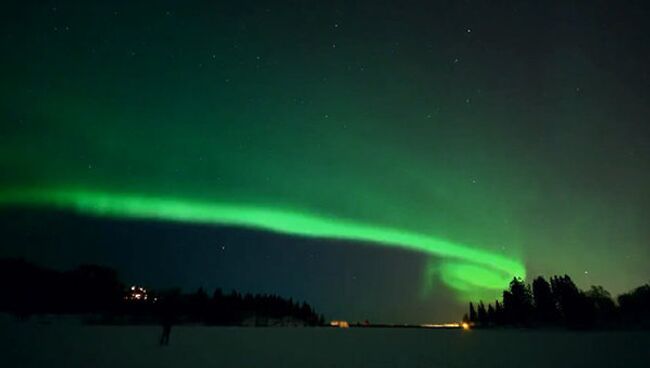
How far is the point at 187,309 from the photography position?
176 metres

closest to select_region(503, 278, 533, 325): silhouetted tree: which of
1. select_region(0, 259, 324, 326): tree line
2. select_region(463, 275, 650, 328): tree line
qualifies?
select_region(463, 275, 650, 328): tree line

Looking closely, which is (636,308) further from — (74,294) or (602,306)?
(74,294)

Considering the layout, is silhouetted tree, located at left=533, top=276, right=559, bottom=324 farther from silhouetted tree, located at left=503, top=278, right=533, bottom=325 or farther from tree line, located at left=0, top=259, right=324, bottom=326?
tree line, located at left=0, top=259, right=324, bottom=326

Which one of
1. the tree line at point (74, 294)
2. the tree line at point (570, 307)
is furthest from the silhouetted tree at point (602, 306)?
the tree line at point (74, 294)

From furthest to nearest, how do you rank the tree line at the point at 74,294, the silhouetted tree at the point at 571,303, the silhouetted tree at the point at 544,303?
the silhouetted tree at the point at 544,303 → the silhouetted tree at the point at 571,303 → the tree line at the point at 74,294

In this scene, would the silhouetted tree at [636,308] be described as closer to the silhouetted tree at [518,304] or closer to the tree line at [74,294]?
the silhouetted tree at [518,304]

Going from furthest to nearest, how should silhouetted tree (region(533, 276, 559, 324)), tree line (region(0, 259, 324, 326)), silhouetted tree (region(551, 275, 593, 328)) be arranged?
silhouetted tree (region(533, 276, 559, 324)) → silhouetted tree (region(551, 275, 593, 328)) → tree line (region(0, 259, 324, 326))

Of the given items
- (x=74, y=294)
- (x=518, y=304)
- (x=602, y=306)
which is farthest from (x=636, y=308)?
(x=74, y=294)

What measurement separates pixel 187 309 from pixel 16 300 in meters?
63.7

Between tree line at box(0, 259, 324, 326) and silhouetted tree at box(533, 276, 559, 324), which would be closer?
tree line at box(0, 259, 324, 326)

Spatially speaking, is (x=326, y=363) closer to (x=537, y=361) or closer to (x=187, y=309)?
(x=537, y=361)

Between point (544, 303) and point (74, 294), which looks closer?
point (74, 294)

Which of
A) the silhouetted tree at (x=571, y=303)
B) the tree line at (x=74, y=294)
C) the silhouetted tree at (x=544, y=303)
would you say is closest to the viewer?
the tree line at (x=74, y=294)

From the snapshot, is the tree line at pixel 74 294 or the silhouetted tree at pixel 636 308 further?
the silhouetted tree at pixel 636 308
